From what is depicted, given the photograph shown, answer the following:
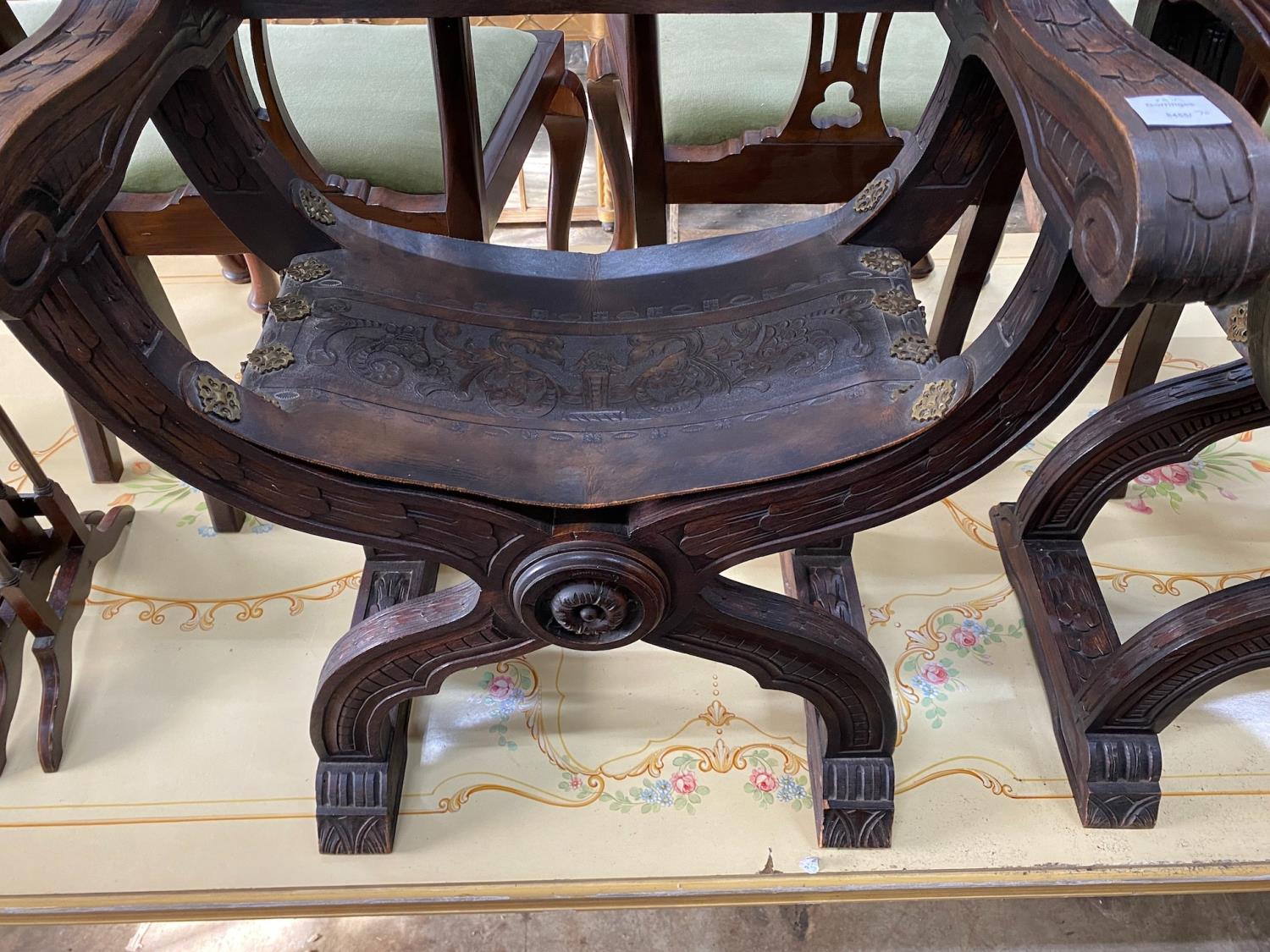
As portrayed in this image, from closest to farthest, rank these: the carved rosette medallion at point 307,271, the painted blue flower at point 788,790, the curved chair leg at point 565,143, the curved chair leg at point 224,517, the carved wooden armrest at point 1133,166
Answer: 1. the carved wooden armrest at point 1133,166
2. the carved rosette medallion at point 307,271
3. the painted blue flower at point 788,790
4. the curved chair leg at point 224,517
5. the curved chair leg at point 565,143

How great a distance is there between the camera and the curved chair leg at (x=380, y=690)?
3.24ft

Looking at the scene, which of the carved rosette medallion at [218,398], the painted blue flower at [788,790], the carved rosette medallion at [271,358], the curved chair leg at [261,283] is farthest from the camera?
the curved chair leg at [261,283]

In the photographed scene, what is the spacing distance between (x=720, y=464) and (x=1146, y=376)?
0.94 m

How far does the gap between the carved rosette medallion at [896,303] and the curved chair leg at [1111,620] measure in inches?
15.6

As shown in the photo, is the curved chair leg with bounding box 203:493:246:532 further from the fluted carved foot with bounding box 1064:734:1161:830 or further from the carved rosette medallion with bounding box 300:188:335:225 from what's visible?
the fluted carved foot with bounding box 1064:734:1161:830

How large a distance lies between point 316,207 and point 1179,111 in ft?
2.70

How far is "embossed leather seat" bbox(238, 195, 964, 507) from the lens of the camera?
852 millimetres

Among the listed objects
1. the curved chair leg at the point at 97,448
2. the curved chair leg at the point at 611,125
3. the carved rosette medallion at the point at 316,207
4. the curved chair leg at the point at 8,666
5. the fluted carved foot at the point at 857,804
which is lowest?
the fluted carved foot at the point at 857,804

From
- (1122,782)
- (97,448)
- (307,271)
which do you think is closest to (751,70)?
(307,271)

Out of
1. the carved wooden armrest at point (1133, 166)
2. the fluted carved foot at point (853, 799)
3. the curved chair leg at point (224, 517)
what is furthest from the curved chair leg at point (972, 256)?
the curved chair leg at point (224, 517)

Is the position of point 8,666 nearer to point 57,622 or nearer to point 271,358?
point 57,622

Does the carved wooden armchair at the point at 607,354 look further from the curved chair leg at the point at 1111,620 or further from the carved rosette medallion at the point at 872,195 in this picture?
the curved chair leg at the point at 1111,620

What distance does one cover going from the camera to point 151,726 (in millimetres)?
1214

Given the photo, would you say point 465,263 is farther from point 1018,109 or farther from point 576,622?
point 1018,109
